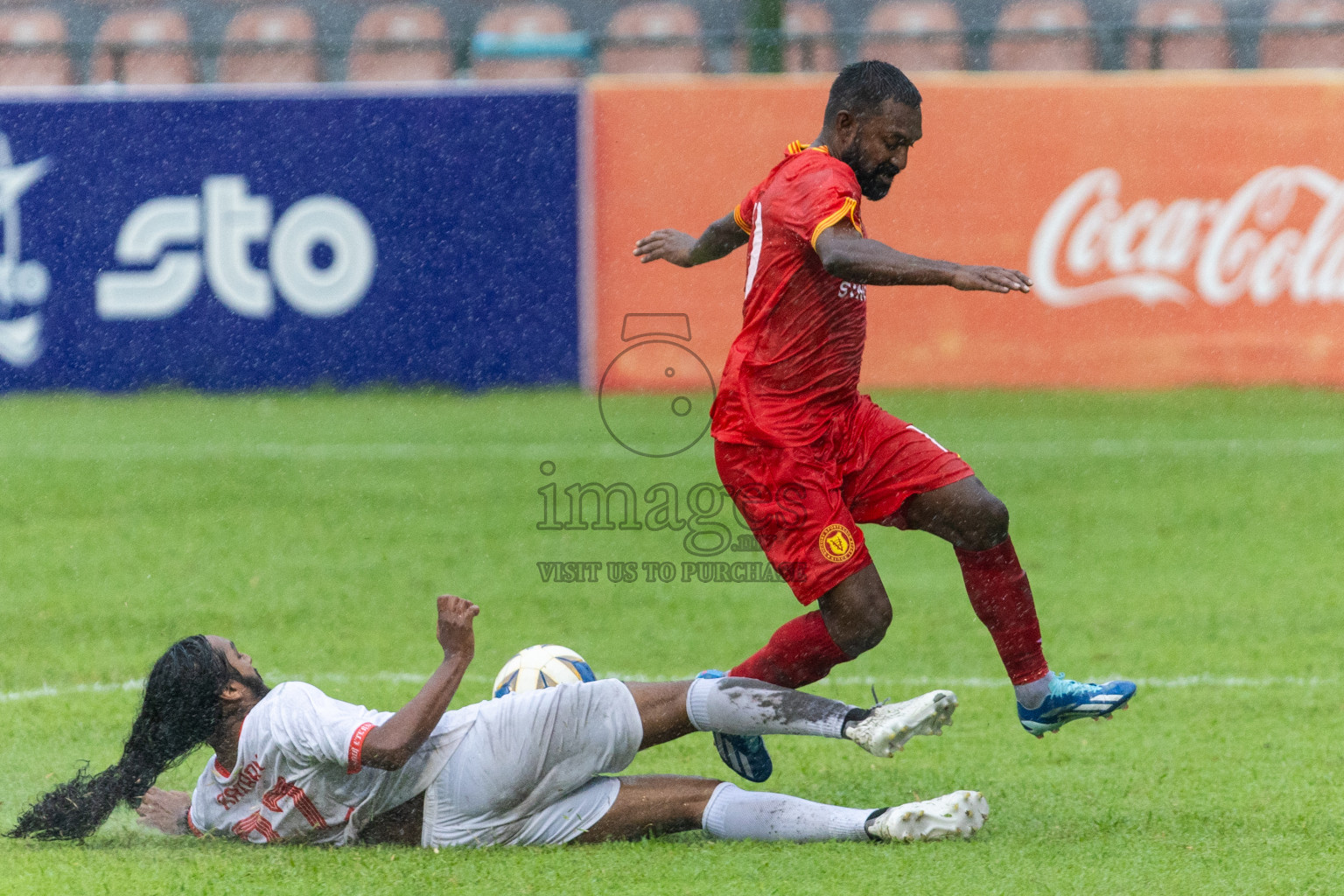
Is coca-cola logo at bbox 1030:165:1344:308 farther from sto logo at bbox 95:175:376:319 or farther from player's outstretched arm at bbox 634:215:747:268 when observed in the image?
player's outstretched arm at bbox 634:215:747:268

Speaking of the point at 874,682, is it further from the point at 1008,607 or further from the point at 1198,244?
the point at 1198,244

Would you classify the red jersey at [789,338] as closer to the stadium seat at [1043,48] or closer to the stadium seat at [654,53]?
the stadium seat at [654,53]

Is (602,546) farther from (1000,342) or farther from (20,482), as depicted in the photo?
(1000,342)

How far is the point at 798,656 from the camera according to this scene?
5344mm

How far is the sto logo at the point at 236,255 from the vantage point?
1421 cm

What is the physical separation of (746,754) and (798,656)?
0.33m

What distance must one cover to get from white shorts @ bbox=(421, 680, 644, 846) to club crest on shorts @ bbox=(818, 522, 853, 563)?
0.71m

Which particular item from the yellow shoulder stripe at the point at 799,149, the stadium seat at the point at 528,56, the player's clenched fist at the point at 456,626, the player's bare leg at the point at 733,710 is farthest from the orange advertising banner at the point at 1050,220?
the player's clenched fist at the point at 456,626

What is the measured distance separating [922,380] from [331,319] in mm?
4686

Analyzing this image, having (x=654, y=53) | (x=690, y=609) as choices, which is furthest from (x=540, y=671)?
(x=654, y=53)

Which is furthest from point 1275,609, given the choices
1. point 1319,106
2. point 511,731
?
point 1319,106

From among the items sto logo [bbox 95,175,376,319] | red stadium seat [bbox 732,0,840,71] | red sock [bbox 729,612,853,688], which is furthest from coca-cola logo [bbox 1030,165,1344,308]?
red sock [bbox 729,612,853,688]

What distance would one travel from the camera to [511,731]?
4.84 meters

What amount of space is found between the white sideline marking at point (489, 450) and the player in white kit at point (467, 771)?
7.27m
